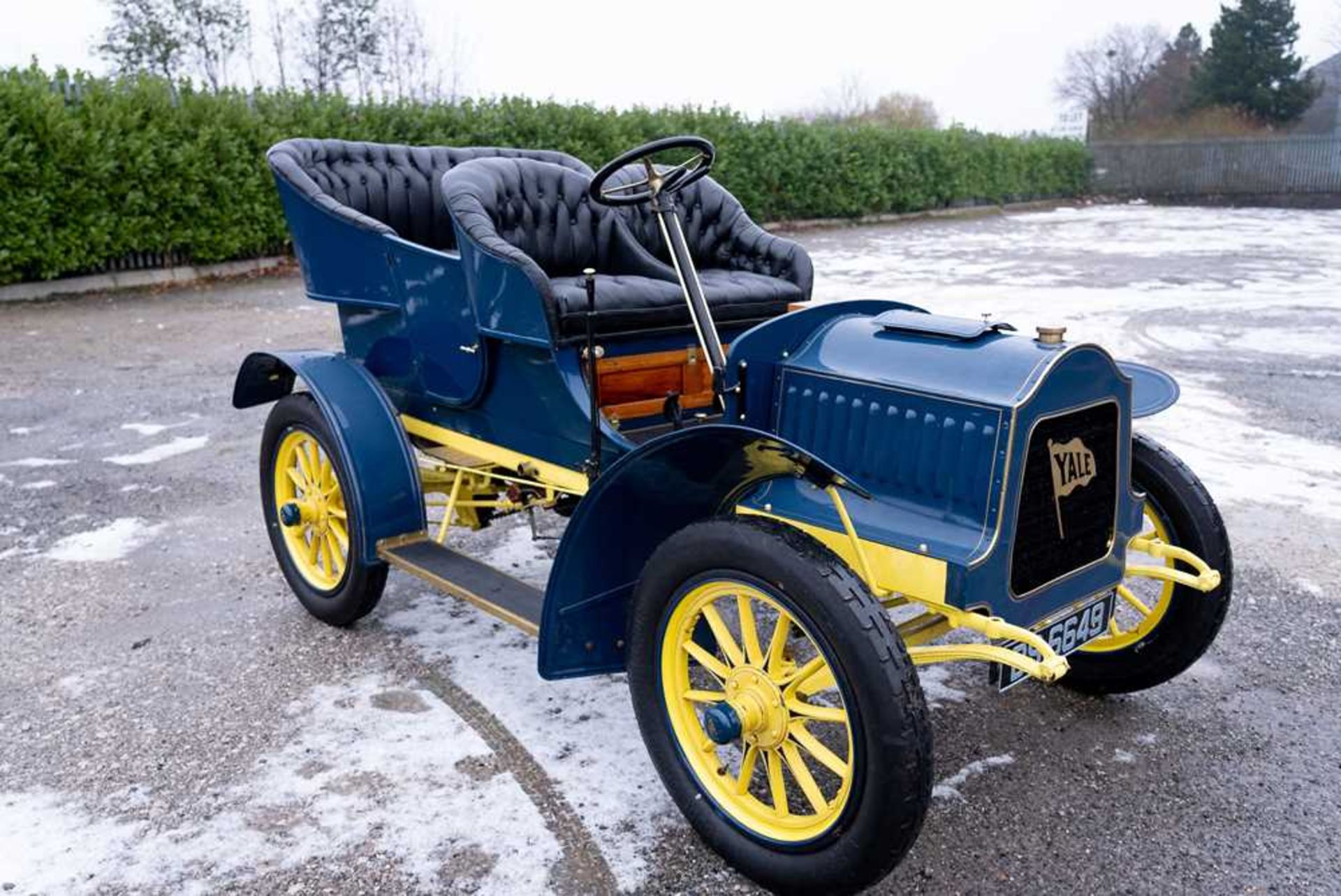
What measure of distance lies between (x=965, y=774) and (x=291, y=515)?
7.71ft

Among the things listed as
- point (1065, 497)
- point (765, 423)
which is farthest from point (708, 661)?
point (1065, 497)

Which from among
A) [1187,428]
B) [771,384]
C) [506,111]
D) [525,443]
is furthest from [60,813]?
[506,111]

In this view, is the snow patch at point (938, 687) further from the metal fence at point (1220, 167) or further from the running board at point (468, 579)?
the metal fence at point (1220, 167)

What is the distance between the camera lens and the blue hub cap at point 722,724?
7.60 feet

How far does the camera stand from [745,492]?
2.67 metres

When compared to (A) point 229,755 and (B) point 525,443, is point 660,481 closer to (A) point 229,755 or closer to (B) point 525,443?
(B) point 525,443

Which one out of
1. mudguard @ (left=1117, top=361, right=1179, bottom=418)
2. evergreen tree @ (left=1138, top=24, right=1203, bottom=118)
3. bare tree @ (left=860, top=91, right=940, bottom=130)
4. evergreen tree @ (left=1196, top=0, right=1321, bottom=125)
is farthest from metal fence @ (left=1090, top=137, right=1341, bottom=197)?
mudguard @ (left=1117, top=361, right=1179, bottom=418)

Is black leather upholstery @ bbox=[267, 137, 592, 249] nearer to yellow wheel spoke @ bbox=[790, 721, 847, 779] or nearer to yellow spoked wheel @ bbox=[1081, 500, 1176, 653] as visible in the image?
yellow spoked wheel @ bbox=[1081, 500, 1176, 653]

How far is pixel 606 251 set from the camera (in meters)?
4.18

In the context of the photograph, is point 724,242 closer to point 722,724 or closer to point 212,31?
point 722,724

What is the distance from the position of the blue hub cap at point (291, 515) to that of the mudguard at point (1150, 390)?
2662mm

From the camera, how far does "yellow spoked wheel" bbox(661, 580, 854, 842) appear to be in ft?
7.38

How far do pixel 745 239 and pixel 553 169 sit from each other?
2.54ft

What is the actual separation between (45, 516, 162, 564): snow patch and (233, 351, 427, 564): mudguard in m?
1.35
